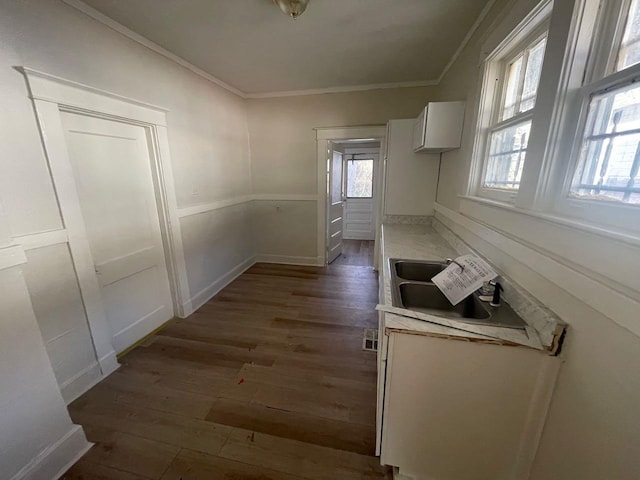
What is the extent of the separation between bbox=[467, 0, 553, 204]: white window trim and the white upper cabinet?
0.35 m

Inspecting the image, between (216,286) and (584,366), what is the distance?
328cm

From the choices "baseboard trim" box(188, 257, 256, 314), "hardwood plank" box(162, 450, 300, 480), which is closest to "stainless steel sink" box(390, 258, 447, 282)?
"hardwood plank" box(162, 450, 300, 480)

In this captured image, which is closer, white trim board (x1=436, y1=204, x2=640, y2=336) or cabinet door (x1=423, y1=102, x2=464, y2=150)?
white trim board (x1=436, y1=204, x2=640, y2=336)

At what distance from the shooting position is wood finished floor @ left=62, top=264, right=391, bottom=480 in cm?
132

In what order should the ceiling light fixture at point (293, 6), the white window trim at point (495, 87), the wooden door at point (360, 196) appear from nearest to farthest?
1. the white window trim at point (495, 87)
2. the ceiling light fixture at point (293, 6)
3. the wooden door at point (360, 196)

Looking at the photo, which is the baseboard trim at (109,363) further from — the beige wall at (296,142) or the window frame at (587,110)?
the window frame at (587,110)

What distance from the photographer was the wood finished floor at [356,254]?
4340 millimetres

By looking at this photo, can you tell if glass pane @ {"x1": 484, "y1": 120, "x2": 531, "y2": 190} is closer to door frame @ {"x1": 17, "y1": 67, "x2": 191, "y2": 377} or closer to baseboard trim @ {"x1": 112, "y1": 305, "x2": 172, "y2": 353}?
door frame @ {"x1": 17, "y1": 67, "x2": 191, "y2": 377}

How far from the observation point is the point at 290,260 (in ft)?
13.8

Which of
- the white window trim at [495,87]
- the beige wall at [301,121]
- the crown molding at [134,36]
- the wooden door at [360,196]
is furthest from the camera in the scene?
the wooden door at [360,196]

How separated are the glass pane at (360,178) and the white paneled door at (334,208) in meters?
1.51

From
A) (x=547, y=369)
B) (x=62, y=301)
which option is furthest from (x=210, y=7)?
(x=547, y=369)

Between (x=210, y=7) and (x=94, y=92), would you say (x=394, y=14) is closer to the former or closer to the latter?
(x=210, y=7)

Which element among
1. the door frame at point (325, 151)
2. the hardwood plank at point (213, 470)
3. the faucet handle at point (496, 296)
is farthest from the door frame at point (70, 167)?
the faucet handle at point (496, 296)
